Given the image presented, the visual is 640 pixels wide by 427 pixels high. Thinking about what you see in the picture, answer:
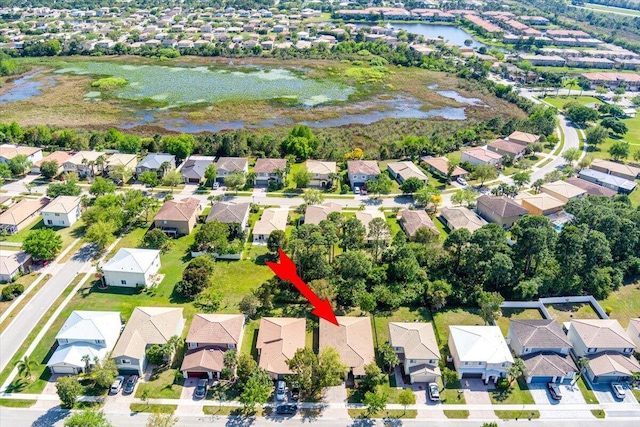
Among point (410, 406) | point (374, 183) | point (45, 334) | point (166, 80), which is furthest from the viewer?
point (166, 80)

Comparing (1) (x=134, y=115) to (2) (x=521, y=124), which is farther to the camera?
(1) (x=134, y=115)

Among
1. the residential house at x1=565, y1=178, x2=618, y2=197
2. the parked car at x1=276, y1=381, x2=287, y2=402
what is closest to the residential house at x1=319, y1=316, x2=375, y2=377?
the parked car at x1=276, y1=381, x2=287, y2=402

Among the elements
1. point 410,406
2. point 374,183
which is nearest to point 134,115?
point 374,183

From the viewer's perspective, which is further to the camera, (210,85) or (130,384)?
(210,85)

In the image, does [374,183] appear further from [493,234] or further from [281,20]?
[281,20]

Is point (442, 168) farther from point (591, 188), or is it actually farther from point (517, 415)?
point (517, 415)

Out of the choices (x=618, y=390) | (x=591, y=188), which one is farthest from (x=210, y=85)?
(x=618, y=390)

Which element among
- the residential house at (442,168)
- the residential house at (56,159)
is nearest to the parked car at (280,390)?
the residential house at (442,168)
